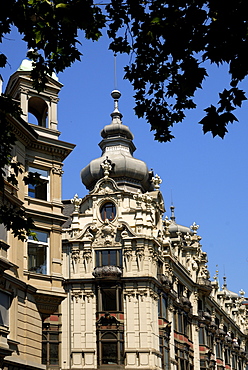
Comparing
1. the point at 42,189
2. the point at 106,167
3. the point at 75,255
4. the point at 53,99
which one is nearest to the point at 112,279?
the point at 75,255

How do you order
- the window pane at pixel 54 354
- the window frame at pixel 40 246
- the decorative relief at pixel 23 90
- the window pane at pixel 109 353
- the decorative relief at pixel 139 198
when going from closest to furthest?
the window frame at pixel 40 246 < the decorative relief at pixel 23 90 < the window pane at pixel 54 354 < the window pane at pixel 109 353 < the decorative relief at pixel 139 198

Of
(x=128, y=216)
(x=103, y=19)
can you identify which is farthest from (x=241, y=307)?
(x=103, y=19)

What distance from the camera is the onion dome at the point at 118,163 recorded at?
207 feet

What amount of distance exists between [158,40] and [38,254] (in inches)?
704

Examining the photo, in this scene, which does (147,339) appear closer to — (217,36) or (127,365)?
(127,365)

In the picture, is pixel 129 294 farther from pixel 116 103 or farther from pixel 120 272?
pixel 116 103

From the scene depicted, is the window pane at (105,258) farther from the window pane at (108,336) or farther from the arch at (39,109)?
the arch at (39,109)

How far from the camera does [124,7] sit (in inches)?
650

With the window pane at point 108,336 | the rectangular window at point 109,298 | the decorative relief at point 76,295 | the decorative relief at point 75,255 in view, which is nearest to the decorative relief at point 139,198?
the decorative relief at point 75,255

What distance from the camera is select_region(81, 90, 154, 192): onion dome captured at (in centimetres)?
6297

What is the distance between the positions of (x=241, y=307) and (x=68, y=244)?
58.5m

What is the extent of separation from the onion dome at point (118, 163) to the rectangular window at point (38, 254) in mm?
27619

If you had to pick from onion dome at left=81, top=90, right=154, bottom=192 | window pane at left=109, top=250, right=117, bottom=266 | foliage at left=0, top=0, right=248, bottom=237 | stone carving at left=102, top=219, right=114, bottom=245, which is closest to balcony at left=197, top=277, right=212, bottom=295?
onion dome at left=81, top=90, right=154, bottom=192

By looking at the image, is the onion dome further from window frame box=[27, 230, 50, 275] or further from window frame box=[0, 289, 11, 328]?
window frame box=[0, 289, 11, 328]
